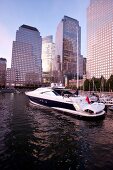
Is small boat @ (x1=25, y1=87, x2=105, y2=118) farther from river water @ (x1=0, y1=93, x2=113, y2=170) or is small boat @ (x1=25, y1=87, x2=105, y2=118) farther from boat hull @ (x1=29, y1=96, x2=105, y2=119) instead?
river water @ (x1=0, y1=93, x2=113, y2=170)

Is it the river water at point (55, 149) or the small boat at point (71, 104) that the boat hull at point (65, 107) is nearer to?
the small boat at point (71, 104)

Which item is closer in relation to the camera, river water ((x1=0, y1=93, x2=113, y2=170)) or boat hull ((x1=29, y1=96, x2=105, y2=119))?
river water ((x1=0, y1=93, x2=113, y2=170))

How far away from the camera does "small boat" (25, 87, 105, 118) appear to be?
20750 mm

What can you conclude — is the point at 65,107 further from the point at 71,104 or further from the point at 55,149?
the point at 55,149

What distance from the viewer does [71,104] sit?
73.7 feet

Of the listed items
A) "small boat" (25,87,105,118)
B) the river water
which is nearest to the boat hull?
"small boat" (25,87,105,118)

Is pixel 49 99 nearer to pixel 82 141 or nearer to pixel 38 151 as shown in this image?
pixel 82 141

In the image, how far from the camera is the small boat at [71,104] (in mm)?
20750

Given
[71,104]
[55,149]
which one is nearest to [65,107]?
[71,104]

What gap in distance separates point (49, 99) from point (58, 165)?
18003 millimetres

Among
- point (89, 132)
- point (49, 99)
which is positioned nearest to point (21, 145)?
point (89, 132)

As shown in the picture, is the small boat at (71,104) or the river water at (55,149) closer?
the river water at (55,149)

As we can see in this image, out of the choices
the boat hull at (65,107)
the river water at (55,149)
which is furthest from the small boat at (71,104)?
the river water at (55,149)

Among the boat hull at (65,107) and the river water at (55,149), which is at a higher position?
the boat hull at (65,107)
